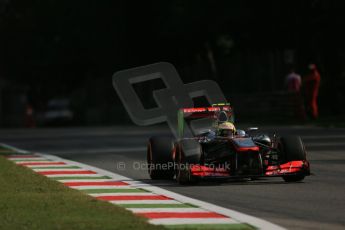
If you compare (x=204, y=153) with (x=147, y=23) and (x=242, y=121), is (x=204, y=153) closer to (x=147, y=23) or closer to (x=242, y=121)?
(x=242, y=121)

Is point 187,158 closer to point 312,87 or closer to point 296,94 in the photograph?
point 312,87

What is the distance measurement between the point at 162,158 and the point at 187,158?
1217 millimetres

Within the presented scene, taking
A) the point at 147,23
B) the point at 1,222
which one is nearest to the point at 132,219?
the point at 1,222

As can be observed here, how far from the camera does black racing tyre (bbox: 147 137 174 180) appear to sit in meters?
15.8

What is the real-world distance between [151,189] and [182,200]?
163 centimetres

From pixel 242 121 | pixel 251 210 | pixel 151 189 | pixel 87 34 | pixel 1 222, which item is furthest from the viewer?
pixel 87 34

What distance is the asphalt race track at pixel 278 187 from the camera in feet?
36.2

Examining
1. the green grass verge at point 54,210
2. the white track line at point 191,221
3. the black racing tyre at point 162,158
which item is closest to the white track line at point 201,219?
the white track line at point 191,221

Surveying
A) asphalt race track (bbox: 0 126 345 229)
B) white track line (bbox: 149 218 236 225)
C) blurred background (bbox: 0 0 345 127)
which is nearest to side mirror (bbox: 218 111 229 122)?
asphalt race track (bbox: 0 126 345 229)

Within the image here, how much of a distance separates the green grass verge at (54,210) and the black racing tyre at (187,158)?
5.42 feet

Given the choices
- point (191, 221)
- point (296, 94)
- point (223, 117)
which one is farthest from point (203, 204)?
point (296, 94)

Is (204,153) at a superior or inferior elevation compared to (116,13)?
inferior

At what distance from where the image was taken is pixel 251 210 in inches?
455

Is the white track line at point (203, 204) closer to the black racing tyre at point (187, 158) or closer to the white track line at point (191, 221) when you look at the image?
the white track line at point (191, 221)
